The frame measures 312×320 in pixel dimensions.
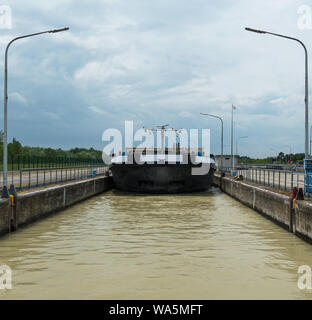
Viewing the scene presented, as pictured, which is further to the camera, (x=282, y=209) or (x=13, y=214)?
(x=282, y=209)

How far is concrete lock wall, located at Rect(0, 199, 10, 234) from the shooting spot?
11727 mm

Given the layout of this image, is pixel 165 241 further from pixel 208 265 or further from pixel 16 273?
pixel 16 273

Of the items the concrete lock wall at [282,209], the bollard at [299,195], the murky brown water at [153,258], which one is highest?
the bollard at [299,195]

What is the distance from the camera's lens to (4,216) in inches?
472

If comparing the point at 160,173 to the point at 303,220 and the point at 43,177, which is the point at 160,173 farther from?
the point at 303,220

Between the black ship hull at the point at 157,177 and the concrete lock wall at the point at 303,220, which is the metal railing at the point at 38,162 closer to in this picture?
the black ship hull at the point at 157,177

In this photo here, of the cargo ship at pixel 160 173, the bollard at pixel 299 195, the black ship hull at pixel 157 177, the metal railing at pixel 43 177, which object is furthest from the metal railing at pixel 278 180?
the metal railing at pixel 43 177

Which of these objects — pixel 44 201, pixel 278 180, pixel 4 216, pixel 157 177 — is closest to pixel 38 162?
pixel 157 177

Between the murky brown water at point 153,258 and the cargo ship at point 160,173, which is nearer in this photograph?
the murky brown water at point 153,258

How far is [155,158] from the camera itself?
28.1m

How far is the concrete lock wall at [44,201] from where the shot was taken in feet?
42.5

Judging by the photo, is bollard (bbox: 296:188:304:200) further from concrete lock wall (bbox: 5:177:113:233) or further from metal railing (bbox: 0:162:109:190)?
Result: metal railing (bbox: 0:162:109:190)
